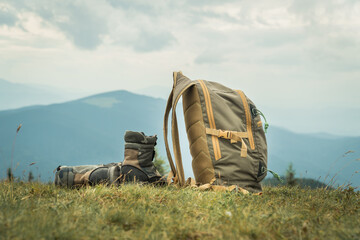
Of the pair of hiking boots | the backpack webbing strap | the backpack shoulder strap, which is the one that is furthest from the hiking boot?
the backpack webbing strap

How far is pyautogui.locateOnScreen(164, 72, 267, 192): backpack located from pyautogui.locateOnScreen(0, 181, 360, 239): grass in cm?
96

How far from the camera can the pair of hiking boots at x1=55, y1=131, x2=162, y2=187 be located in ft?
14.5

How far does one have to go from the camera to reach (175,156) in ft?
15.4

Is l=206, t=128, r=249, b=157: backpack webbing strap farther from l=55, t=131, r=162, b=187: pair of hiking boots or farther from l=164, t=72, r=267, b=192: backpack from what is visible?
l=55, t=131, r=162, b=187: pair of hiking boots

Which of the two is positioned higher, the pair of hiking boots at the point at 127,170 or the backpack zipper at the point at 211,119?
the backpack zipper at the point at 211,119

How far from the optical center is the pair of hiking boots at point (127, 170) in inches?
Answer: 174

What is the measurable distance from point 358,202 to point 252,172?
52.0 inches

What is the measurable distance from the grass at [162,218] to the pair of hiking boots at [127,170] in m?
0.81

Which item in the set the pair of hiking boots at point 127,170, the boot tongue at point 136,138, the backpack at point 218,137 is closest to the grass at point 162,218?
the pair of hiking boots at point 127,170

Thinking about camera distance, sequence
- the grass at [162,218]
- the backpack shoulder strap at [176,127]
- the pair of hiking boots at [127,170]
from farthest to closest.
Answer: the backpack shoulder strap at [176,127]
the pair of hiking boots at [127,170]
the grass at [162,218]

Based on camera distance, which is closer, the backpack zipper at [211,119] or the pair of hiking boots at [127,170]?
the pair of hiking boots at [127,170]

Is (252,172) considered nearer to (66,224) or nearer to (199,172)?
(199,172)

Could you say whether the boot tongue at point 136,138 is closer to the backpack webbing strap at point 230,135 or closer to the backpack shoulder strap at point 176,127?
the backpack shoulder strap at point 176,127

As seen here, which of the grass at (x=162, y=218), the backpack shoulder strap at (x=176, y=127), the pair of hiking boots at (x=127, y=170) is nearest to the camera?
the grass at (x=162, y=218)
